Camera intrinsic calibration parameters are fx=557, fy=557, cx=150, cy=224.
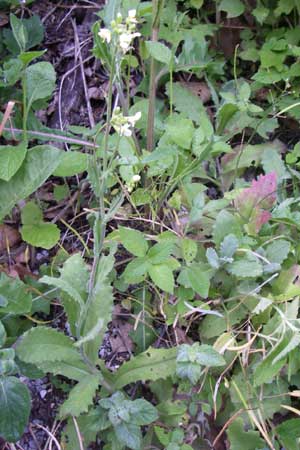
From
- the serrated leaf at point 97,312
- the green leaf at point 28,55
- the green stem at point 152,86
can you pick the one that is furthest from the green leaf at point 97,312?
the green leaf at point 28,55

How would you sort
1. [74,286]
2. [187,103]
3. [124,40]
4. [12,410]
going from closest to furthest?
[124,40]
[12,410]
[74,286]
[187,103]

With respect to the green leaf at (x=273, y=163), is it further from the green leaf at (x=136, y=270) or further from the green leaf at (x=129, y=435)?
the green leaf at (x=129, y=435)

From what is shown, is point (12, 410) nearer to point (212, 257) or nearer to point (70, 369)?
point (70, 369)

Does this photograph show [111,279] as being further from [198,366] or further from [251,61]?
[251,61]

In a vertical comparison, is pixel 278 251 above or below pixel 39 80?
below

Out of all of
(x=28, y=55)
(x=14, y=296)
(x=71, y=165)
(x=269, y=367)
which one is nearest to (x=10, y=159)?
(x=71, y=165)

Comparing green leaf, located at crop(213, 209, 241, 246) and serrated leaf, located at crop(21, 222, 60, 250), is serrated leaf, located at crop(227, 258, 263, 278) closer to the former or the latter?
green leaf, located at crop(213, 209, 241, 246)

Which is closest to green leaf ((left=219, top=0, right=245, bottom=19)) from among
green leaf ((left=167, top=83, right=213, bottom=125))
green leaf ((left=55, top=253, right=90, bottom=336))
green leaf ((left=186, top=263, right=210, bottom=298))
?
green leaf ((left=167, top=83, right=213, bottom=125))
